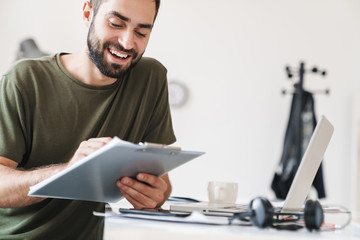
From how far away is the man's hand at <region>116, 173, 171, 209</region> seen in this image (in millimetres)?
1174

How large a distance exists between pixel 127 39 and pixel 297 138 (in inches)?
122

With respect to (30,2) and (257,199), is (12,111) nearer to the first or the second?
(257,199)

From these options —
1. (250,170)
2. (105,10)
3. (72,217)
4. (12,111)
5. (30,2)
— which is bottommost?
(250,170)

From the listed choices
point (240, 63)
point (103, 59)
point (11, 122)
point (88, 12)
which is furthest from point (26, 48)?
point (11, 122)

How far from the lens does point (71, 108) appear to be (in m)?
1.55

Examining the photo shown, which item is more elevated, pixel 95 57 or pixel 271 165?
pixel 95 57

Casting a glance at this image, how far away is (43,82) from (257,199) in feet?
3.00

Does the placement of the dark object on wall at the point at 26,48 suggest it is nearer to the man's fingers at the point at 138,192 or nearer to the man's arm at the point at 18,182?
the man's arm at the point at 18,182

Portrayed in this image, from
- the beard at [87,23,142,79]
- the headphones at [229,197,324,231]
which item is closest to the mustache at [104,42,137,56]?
the beard at [87,23,142,79]

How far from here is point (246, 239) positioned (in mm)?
741

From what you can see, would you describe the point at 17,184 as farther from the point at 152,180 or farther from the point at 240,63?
the point at 240,63

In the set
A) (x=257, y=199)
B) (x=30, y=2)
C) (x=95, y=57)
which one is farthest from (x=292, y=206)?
(x=30, y=2)

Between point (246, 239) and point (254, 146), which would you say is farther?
point (254, 146)

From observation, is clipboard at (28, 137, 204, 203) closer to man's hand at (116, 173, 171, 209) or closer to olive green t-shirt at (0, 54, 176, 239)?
man's hand at (116, 173, 171, 209)
